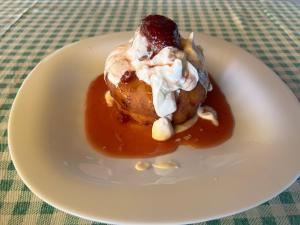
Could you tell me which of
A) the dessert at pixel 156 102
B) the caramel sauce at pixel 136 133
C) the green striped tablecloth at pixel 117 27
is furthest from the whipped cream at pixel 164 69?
→ the green striped tablecloth at pixel 117 27

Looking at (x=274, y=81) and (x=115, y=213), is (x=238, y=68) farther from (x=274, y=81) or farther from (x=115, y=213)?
(x=115, y=213)

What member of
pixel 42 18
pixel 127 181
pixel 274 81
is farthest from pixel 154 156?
pixel 42 18

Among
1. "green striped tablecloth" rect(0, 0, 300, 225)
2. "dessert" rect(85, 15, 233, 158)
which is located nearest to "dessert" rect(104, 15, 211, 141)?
"dessert" rect(85, 15, 233, 158)

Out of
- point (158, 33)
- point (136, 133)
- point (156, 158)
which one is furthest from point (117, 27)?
point (156, 158)

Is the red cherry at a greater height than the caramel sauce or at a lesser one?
greater

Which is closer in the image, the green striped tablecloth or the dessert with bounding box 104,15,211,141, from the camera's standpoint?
the dessert with bounding box 104,15,211,141

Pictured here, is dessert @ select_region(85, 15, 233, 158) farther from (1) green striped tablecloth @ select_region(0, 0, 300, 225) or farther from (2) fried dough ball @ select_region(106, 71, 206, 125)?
(1) green striped tablecloth @ select_region(0, 0, 300, 225)
